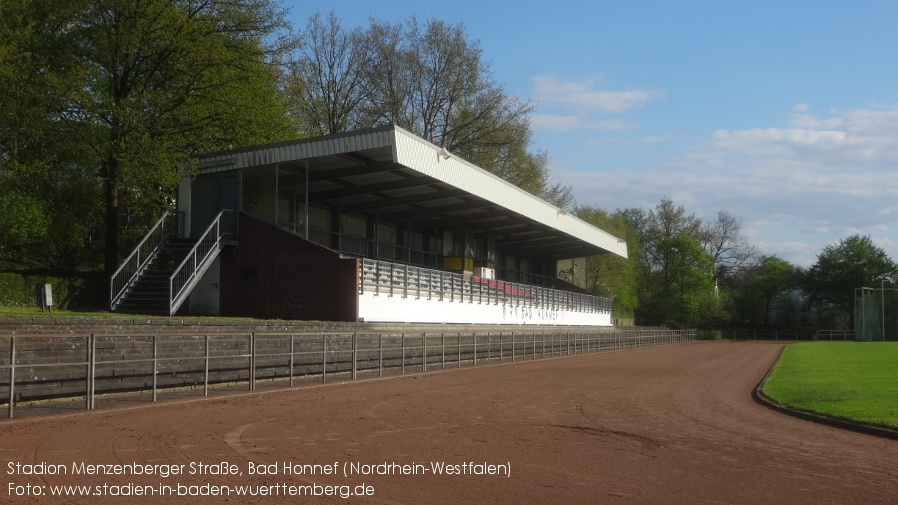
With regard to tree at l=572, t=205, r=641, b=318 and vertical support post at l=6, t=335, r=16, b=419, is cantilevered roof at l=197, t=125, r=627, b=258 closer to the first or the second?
vertical support post at l=6, t=335, r=16, b=419

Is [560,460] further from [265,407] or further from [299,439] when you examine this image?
[265,407]

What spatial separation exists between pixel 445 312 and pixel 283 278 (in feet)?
28.3

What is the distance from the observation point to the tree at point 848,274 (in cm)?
9188

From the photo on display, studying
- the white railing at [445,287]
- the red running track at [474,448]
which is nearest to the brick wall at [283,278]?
the white railing at [445,287]

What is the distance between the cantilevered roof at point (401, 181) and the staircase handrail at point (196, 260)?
7.30ft

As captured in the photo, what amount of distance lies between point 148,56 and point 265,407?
18.4 meters

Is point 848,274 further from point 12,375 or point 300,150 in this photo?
point 12,375

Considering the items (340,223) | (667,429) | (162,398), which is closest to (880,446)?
(667,429)

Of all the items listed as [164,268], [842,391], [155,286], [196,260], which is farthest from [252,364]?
[164,268]

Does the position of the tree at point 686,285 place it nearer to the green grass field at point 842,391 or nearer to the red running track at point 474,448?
the green grass field at point 842,391

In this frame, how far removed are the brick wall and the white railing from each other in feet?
2.43

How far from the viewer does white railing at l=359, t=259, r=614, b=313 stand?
2827 centimetres

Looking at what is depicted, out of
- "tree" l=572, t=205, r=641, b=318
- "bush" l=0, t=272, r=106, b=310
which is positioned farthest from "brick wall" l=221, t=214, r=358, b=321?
"tree" l=572, t=205, r=641, b=318

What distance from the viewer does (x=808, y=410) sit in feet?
46.9
